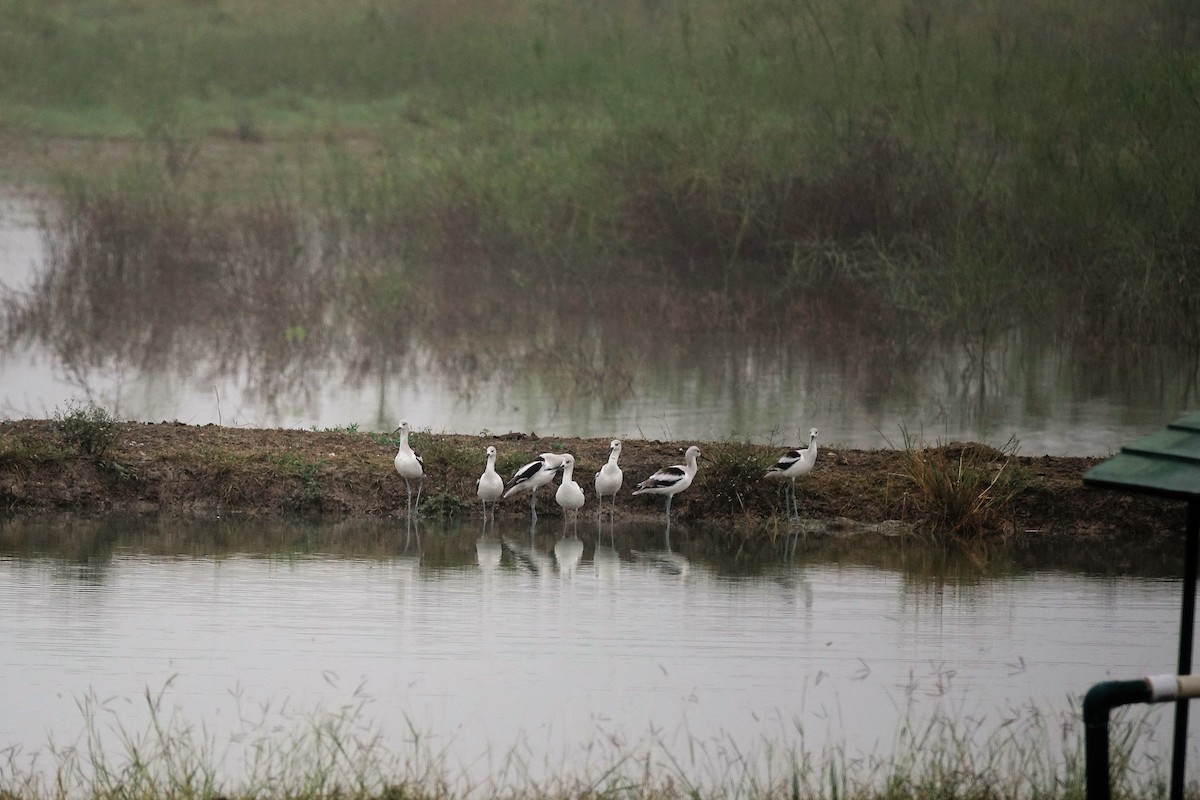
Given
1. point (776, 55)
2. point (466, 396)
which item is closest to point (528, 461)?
point (466, 396)

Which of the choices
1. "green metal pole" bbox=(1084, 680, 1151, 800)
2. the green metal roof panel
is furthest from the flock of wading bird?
"green metal pole" bbox=(1084, 680, 1151, 800)

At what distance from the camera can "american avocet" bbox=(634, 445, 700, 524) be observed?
14773 millimetres

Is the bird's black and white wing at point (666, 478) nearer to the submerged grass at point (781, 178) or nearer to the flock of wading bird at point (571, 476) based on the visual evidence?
the flock of wading bird at point (571, 476)

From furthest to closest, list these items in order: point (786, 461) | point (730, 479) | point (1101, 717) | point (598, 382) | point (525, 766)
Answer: point (598, 382) < point (730, 479) < point (786, 461) < point (525, 766) < point (1101, 717)

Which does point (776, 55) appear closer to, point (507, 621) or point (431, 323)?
point (431, 323)

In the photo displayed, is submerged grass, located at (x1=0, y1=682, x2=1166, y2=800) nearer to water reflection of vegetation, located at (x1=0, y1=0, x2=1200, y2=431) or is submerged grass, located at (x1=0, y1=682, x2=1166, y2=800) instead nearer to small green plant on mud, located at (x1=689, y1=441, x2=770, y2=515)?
Result: small green plant on mud, located at (x1=689, y1=441, x2=770, y2=515)

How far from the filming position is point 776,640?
37.0ft

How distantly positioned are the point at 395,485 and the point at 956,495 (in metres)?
4.65

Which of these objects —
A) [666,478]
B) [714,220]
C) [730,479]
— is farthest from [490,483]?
[714,220]

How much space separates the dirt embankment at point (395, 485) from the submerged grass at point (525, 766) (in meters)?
5.47

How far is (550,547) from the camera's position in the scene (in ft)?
47.4

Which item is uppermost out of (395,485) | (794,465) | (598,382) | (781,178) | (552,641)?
(781,178)

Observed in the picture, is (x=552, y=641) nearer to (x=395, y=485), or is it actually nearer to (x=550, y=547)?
(x=550, y=547)

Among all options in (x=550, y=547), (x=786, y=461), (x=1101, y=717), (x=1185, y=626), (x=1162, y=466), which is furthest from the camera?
(x=786, y=461)
